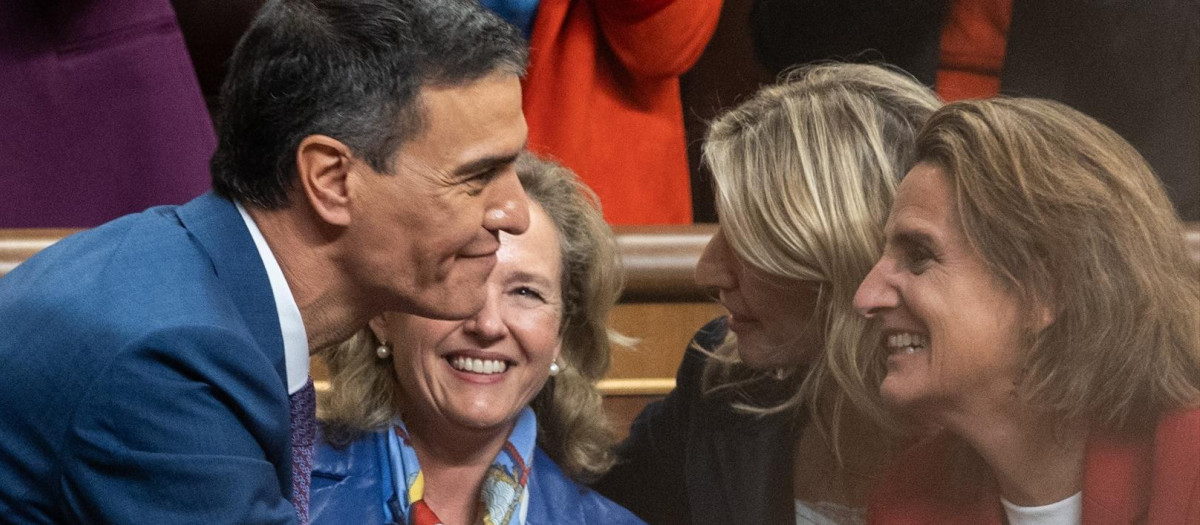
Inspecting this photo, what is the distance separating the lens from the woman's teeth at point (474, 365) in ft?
4.90

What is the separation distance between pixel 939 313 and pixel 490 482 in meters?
0.53

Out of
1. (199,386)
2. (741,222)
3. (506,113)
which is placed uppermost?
(506,113)

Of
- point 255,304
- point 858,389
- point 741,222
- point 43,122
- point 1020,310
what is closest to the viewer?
point 255,304

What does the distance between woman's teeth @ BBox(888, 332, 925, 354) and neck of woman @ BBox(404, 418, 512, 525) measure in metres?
0.47

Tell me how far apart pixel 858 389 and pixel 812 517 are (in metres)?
0.16

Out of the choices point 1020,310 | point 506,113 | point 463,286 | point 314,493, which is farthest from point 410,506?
point 1020,310

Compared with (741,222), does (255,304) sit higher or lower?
higher

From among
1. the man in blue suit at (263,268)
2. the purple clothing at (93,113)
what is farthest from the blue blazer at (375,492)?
the purple clothing at (93,113)

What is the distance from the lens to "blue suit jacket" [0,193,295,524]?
3.10 ft

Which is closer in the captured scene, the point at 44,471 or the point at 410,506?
the point at 44,471

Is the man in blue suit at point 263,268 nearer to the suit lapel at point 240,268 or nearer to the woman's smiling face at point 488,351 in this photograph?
the suit lapel at point 240,268

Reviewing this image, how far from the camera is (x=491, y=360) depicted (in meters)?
1.50

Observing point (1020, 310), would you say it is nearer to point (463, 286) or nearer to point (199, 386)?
point (463, 286)

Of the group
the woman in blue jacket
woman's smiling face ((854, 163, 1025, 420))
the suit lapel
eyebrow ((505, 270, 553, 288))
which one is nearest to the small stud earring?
the woman in blue jacket
